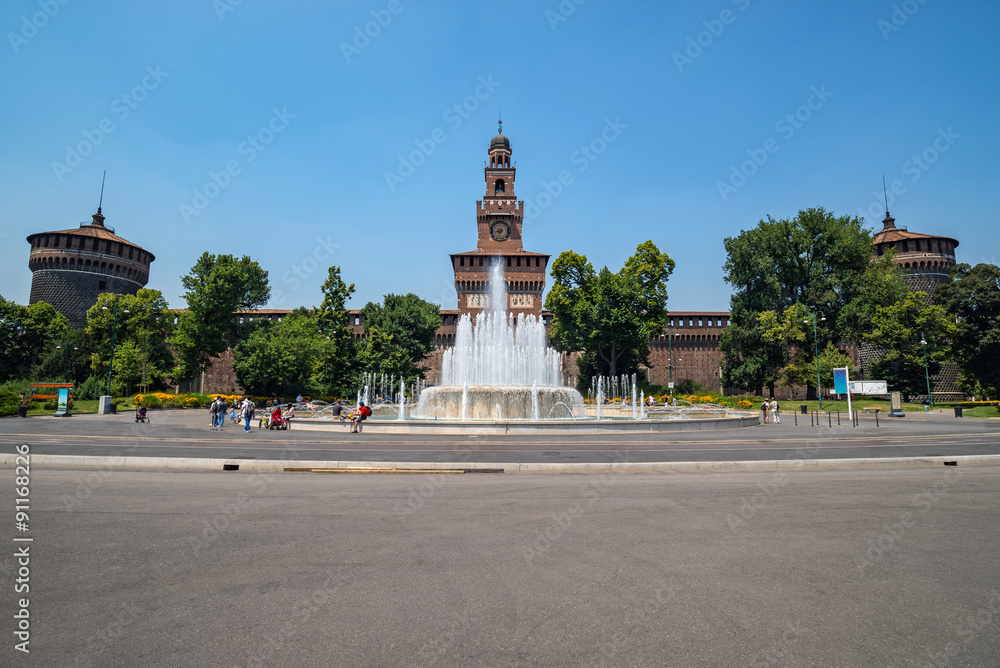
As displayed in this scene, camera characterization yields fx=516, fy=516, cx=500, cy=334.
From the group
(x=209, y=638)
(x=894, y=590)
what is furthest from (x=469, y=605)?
(x=894, y=590)

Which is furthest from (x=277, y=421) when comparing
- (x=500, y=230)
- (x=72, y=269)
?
(x=72, y=269)

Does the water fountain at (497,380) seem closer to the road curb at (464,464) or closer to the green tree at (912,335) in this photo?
the road curb at (464,464)

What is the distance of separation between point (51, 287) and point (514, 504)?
72936 mm

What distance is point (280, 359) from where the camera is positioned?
40.8 meters

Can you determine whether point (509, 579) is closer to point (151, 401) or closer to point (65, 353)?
point (151, 401)

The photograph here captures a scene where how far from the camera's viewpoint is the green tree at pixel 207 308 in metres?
43.2

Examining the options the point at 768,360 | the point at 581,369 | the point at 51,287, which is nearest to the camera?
the point at 768,360

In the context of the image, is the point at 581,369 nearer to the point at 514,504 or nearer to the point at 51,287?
the point at 514,504

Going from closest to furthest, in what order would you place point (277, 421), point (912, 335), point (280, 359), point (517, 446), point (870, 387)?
point (517, 446) < point (277, 421) < point (870, 387) < point (912, 335) < point (280, 359)

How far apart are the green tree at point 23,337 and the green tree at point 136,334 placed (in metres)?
4.99

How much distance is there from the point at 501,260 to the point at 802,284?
33931 millimetres

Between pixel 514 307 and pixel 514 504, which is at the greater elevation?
pixel 514 307

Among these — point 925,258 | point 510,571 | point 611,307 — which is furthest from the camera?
point 925,258

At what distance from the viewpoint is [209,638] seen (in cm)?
291
